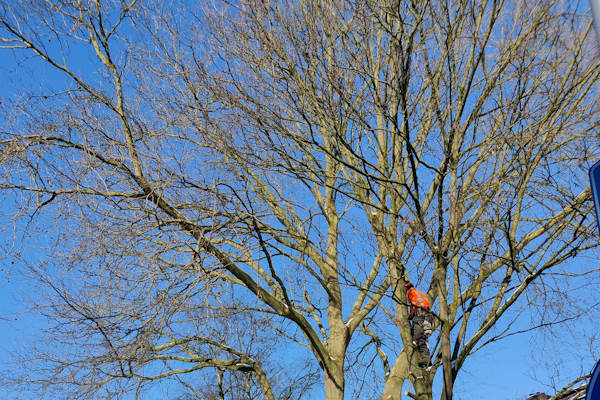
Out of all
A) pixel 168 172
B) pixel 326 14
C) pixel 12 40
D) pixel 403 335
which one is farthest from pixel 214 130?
pixel 403 335

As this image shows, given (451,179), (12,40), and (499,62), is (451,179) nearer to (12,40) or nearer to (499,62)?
(499,62)

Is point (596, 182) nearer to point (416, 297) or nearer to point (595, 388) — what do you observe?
point (595, 388)

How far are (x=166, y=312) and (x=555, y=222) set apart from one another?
14.4ft

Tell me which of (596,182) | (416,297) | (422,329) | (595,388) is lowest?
(595,388)

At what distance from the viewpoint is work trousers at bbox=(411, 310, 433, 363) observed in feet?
24.4

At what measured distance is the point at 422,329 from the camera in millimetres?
7492

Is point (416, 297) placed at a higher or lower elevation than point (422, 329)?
higher

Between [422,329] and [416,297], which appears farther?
[416,297]

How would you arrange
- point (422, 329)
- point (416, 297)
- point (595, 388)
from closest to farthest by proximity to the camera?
1. point (595, 388)
2. point (422, 329)
3. point (416, 297)

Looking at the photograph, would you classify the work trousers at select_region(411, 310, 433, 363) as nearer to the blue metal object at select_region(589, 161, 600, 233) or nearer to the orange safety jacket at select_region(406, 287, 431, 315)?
the orange safety jacket at select_region(406, 287, 431, 315)

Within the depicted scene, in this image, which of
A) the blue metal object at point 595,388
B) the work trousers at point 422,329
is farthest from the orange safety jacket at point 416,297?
the blue metal object at point 595,388

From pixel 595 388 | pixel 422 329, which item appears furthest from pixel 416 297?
pixel 595 388

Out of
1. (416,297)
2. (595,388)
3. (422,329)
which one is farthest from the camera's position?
(416,297)

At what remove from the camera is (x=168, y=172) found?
678 cm
